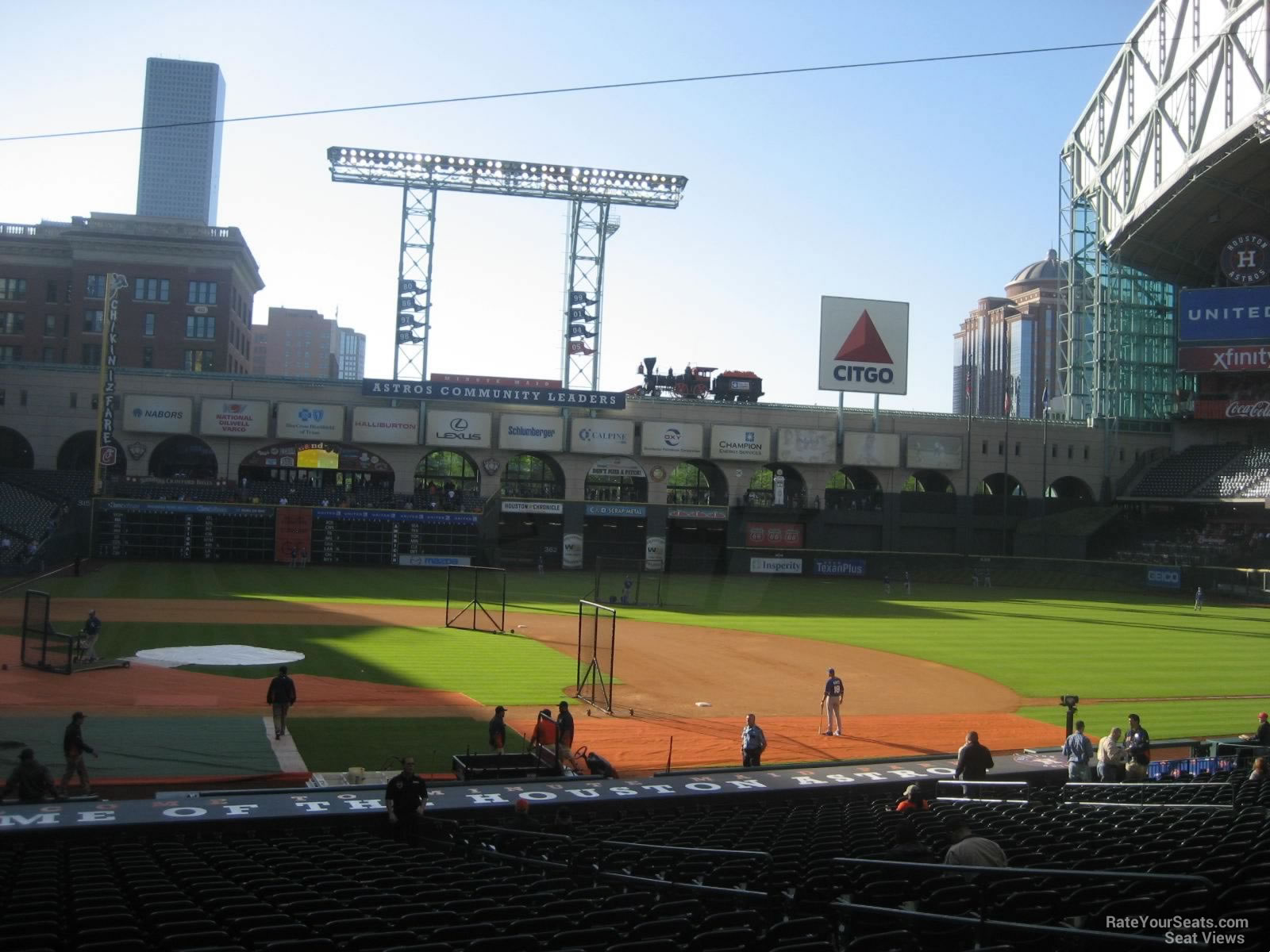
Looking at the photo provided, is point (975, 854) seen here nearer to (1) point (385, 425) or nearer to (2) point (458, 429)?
(2) point (458, 429)

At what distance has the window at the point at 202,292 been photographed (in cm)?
8719

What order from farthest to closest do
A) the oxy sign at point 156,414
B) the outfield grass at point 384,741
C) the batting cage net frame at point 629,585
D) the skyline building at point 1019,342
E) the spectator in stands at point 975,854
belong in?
1. the skyline building at point 1019,342
2. the oxy sign at point 156,414
3. the batting cage net frame at point 629,585
4. the outfield grass at point 384,741
5. the spectator in stands at point 975,854

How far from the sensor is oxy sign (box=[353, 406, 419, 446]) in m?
70.9

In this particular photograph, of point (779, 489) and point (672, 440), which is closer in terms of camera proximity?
point (672, 440)

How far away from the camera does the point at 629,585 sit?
5391 cm

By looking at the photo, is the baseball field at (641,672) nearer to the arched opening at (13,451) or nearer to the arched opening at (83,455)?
the arched opening at (83,455)

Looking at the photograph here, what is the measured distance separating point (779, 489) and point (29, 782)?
62.9m

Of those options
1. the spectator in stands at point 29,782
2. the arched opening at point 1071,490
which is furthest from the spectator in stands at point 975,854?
the arched opening at point 1071,490

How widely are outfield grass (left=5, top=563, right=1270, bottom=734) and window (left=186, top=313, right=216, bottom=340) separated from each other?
3053cm

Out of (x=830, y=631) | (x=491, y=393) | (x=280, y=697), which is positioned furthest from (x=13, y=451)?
(x=280, y=697)

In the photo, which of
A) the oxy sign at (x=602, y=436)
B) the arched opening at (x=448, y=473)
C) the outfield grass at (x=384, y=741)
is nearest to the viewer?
the outfield grass at (x=384, y=741)

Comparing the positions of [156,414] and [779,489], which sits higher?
[156,414]

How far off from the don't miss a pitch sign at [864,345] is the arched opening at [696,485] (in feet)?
40.5

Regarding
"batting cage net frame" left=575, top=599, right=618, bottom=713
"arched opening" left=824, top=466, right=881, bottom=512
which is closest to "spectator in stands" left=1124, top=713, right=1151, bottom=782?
"batting cage net frame" left=575, top=599, right=618, bottom=713
